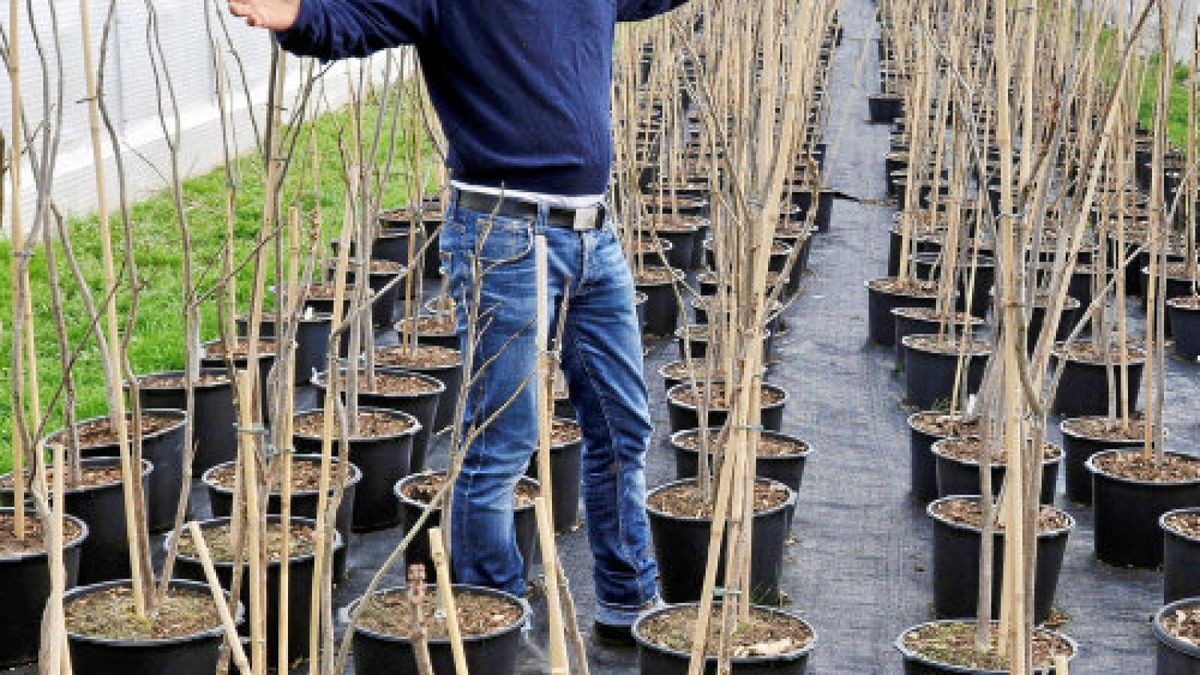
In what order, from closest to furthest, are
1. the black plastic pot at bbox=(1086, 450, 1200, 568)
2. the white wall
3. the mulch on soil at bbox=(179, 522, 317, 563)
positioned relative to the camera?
the mulch on soil at bbox=(179, 522, 317, 563), the black plastic pot at bbox=(1086, 450, 1200, 568), the white wall

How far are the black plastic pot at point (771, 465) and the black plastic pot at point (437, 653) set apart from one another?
3.28 feet

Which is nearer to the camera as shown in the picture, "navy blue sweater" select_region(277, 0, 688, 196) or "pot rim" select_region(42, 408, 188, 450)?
"navy blue sweater" select_region(277, 0, 688, 196)

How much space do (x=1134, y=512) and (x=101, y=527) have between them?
1.90m

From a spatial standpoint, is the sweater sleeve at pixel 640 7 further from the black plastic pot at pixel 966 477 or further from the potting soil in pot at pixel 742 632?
the black plastic pot at pixel 966 477

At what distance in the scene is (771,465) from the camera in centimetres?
343

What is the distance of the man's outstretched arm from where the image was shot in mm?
2168

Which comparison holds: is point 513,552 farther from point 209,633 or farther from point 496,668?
point 209,633

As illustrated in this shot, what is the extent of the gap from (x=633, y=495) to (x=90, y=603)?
2.76 feet

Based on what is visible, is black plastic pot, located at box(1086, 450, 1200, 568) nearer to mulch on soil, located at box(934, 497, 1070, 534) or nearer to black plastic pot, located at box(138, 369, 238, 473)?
mulch on soil, located at box(934, 497, 1070, 534)

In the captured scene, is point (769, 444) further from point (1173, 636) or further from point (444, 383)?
point (1173, 636)

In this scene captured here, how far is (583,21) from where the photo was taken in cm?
258

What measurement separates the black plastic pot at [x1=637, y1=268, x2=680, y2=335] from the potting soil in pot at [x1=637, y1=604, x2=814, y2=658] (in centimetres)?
249

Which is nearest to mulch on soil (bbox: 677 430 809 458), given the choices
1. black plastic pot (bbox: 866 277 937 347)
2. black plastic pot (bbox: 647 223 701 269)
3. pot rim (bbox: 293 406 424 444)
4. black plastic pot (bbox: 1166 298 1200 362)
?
pot rim (bbox: 293 406 424 444)

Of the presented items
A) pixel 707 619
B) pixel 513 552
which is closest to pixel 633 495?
pixel 513 552
